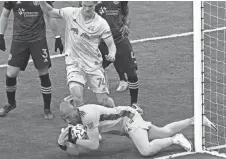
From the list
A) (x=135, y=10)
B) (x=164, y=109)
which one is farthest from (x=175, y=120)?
(x=135, y=10)

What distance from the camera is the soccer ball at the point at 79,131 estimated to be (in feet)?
41.9

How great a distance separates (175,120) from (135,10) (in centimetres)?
699

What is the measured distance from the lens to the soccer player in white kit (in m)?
13.8

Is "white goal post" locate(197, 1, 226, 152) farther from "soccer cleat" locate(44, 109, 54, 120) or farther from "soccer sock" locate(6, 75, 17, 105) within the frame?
"soccer sock" locate(6, 75, 17, 105)

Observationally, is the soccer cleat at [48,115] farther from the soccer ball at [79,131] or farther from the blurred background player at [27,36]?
the soccer ball at [79,131]

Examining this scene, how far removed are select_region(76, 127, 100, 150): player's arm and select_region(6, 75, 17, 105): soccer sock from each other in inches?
95.2

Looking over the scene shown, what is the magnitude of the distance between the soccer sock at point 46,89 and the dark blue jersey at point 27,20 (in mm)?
668

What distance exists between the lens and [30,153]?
43.1 feet

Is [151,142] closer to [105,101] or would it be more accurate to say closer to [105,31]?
[105,101]

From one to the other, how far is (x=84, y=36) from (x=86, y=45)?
149mm

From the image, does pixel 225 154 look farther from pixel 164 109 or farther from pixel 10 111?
pixel 10 111

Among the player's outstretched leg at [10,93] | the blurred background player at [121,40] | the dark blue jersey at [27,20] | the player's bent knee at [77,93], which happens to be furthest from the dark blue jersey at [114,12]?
the player's outstretched leg at [10,93]

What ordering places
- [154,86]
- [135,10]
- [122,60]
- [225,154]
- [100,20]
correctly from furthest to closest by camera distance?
[135,10], [154,86], [122,60], [100,20], [225,154]

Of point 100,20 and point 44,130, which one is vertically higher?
point 100,20
